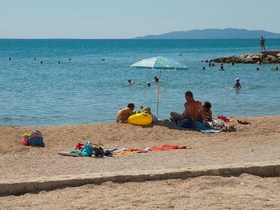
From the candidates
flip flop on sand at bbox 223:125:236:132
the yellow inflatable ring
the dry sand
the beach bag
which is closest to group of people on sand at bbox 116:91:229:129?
flip flop on sand at bbox 223:125:236:132

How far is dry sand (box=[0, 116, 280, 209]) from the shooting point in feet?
20.8

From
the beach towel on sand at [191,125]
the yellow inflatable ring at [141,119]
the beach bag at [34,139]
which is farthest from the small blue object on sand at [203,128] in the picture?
the beach bag at [34,139]

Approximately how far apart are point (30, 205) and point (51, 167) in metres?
2.04

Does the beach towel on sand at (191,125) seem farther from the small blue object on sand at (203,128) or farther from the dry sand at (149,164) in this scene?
the dry sand at (149,164)

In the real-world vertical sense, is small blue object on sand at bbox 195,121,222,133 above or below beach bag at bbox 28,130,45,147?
below

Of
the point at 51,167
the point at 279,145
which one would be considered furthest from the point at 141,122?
the point at 51,167

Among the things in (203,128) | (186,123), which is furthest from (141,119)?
(203,128)

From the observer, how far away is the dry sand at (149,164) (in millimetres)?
6340

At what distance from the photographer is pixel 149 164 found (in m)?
8.41

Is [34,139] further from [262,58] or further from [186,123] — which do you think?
[262,58]

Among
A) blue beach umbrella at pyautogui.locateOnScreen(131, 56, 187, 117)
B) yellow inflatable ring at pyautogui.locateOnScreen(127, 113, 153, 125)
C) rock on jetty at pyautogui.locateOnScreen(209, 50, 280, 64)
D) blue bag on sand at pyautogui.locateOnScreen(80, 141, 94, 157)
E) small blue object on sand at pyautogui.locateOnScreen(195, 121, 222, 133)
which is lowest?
rock on jetty at pyautogui.locateOnScreen(209, 50, 280, 64)

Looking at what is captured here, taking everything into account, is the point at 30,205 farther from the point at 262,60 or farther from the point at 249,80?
the point at 262,60

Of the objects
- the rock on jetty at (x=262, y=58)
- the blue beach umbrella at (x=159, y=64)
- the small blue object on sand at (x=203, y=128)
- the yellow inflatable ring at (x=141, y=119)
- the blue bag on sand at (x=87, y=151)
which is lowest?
the rock on jetty at (x=262, y=58)

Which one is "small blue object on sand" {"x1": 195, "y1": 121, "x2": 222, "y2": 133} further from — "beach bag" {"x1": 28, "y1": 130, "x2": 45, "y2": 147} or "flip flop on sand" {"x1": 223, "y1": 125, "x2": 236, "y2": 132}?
"beach bag" {"x1": 28, "y1": 130, "x2": 45, "y2": 147}
